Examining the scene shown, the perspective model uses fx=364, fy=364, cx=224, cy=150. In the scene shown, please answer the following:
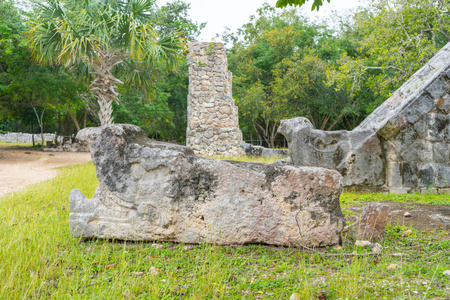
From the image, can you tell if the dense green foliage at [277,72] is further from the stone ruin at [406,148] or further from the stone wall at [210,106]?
the stone ruin at [406,148]

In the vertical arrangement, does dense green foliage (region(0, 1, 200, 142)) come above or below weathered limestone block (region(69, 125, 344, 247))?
above

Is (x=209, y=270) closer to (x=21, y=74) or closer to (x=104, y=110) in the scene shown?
(x=104, y=110)

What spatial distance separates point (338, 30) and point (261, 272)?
91.2 ft

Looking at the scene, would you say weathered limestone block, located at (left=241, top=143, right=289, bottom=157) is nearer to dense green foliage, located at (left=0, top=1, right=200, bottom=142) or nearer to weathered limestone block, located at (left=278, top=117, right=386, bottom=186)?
dense green foliage, located at (left=0, top=1, right=200, bottom=142)

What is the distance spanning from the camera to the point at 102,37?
12312 millimetres

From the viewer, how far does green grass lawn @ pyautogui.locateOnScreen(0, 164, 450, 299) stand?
2.43m

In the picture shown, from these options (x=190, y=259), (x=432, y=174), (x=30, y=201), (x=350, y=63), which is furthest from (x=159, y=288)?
(x=350, y=63)

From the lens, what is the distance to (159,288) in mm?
2451

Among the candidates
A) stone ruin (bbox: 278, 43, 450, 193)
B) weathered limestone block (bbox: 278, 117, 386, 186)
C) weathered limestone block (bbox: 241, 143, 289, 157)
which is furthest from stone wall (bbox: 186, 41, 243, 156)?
stone ruin (bbox: 278, 43, 450, 193)

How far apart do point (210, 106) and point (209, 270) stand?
39.1 ft

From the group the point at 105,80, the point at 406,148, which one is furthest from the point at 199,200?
the point at 105,80

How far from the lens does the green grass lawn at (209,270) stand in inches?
95.7

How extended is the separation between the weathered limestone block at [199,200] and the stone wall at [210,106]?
10.3 metres

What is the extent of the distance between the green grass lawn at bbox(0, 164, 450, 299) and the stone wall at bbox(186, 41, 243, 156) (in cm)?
1039
